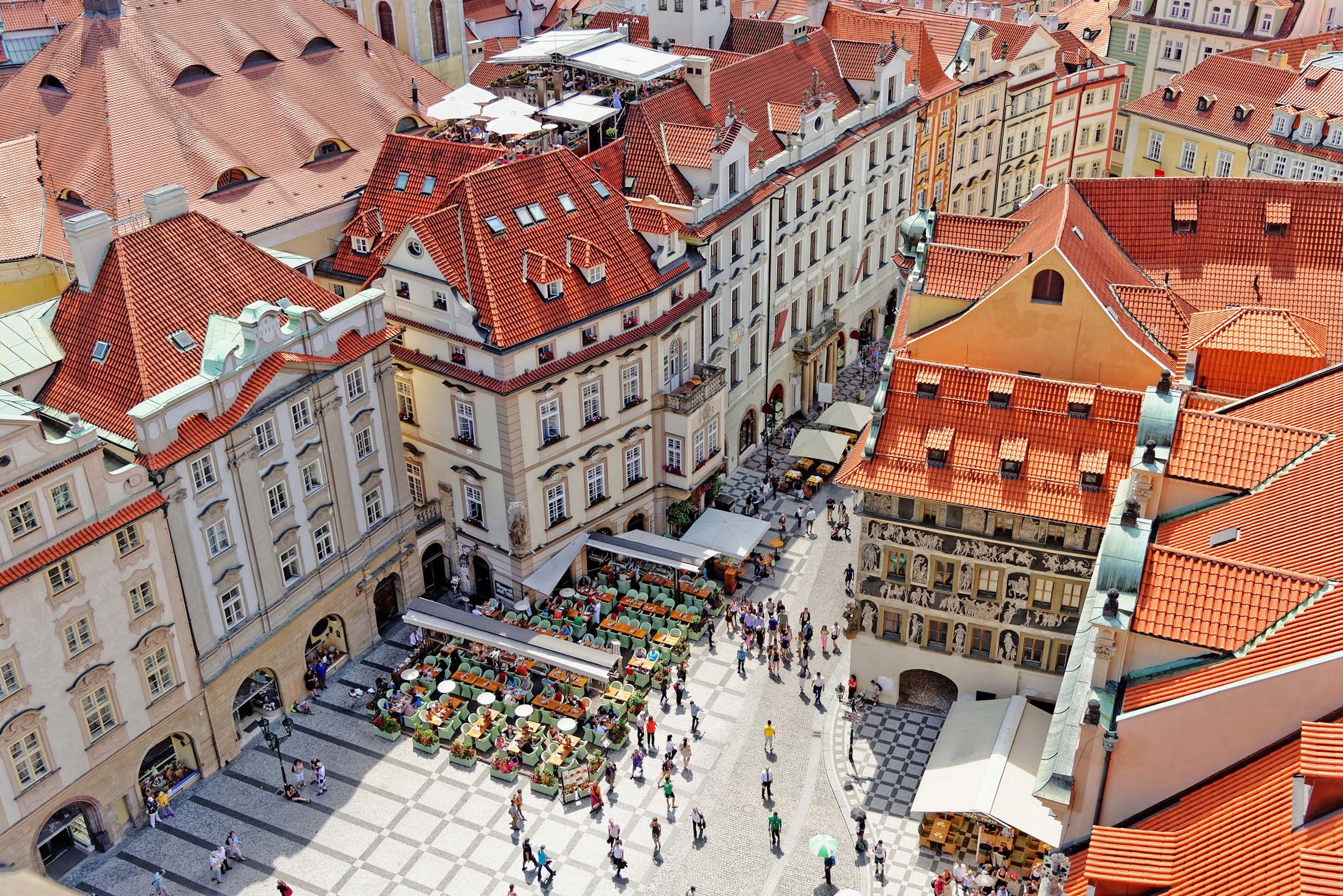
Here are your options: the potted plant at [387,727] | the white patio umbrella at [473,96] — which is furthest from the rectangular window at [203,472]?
the white patio umbrella at [473,96]

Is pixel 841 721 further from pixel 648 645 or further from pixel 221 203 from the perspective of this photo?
pixel 221 203

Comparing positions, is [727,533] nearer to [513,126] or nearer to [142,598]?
[513,126]

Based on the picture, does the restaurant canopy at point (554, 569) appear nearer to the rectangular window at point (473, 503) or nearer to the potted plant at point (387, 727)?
the rectangular window at point (473, 503)

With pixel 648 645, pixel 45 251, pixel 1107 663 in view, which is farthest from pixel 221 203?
pixel 1107 663

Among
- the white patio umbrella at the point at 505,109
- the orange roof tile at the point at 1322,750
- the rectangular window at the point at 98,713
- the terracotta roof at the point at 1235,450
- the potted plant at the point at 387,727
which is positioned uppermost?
the white patio umbrella at the point at 505,109

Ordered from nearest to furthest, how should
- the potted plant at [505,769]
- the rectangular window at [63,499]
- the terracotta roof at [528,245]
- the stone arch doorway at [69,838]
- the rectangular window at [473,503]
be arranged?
the rectangular window at [63,499] < the stone arch doorway at [69,838] < the potted plant at [505,769] < the terracotta roof at [528,245] < the rectangular window at [473,503]

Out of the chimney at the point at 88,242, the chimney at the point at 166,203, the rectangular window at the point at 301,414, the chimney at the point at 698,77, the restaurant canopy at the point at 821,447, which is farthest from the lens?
the restaurant canopy at the point at 821,447

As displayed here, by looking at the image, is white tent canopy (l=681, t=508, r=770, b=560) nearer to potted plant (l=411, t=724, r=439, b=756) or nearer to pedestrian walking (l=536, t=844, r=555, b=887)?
potted plant (l=411, t=724, r=439, b=756)
